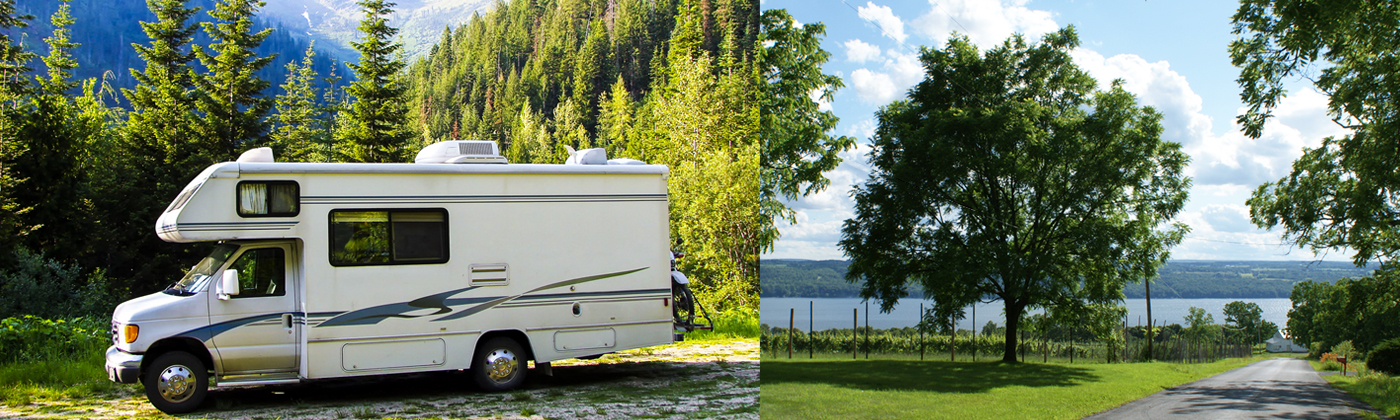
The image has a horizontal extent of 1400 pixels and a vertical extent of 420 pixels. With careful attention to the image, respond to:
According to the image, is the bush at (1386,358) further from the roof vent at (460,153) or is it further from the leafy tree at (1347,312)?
the roof vent at (460,153)

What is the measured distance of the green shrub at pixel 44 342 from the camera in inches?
313

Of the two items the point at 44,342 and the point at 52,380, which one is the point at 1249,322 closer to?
the point at 52,380

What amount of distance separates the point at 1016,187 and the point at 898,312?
45cm

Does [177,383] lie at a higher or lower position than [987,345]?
lower

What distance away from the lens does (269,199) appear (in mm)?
6289

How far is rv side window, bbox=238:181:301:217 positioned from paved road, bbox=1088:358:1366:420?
5.99 m

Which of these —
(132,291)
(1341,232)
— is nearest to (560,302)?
(1341,232)

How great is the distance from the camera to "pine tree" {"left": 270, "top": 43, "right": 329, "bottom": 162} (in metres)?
25.0

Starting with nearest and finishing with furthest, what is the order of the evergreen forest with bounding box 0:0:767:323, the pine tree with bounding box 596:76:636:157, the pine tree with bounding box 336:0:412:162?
the evergreen forest with bounding box 0:0:767:323 → the pine tree with bounding box 336:0:412:162 → the pine tree with bounding box 596:76:636:157

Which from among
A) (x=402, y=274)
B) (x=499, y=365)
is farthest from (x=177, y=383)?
(x=499, y=365)

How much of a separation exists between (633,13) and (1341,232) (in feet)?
104

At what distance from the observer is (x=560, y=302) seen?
689 cm

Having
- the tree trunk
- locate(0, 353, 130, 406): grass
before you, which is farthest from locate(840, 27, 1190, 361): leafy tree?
locate(0, 353, 130, 406): grass

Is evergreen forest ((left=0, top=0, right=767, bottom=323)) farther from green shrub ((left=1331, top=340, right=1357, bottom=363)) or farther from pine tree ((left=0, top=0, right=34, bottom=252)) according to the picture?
green shrub ((left=1331, top=340, right=1357, bottom=363))
